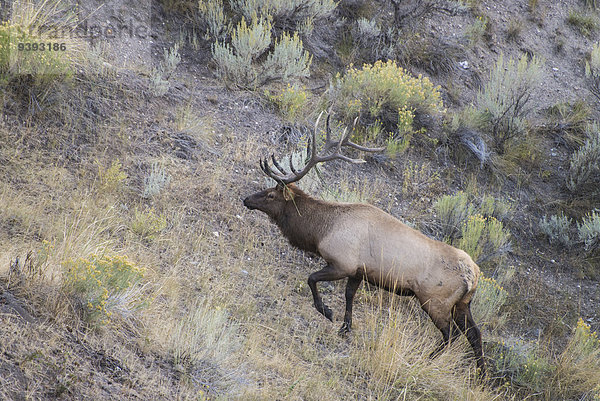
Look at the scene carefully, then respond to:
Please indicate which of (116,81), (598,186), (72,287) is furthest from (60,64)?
(598,186)

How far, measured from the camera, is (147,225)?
670 cm

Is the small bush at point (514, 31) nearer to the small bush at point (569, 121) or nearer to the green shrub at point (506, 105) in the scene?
the small bush at point (569, 121)

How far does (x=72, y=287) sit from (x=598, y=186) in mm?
9868

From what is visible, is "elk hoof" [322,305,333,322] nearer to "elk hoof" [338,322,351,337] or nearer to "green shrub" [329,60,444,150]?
"elk hoof" [338,322,351,337]

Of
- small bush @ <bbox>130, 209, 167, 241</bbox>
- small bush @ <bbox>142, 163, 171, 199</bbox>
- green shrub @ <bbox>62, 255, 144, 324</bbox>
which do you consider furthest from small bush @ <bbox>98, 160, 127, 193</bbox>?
green shrub @ <bbox>62, 255, 144, 324</bbox>

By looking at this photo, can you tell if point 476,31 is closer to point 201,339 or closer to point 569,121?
point 569,121

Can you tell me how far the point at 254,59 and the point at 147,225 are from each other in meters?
4.85

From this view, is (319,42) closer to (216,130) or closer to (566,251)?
(216,130)

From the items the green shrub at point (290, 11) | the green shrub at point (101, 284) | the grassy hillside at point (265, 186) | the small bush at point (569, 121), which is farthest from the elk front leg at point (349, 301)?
the small bush at point (569, 121)

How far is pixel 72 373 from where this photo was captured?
4051 millimetres

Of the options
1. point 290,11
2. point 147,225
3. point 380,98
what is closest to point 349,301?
point 147,225

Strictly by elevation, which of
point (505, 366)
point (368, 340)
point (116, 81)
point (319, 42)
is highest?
point (319, 42)

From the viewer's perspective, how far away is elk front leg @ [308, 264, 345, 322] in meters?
6.31

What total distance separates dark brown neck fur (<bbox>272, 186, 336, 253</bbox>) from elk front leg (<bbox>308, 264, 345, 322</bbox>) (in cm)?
44
